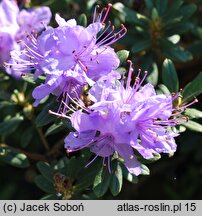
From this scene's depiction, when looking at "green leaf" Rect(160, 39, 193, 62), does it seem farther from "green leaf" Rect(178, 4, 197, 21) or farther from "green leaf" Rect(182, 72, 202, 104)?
"green leaf" Rect(182, 72, 202, 104)

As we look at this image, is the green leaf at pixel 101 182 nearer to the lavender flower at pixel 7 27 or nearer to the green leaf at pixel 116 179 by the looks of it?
the green leaf at pixel 116 179

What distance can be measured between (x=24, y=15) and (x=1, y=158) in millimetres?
833

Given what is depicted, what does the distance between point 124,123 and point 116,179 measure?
1.18 ft

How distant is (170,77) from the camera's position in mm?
2701

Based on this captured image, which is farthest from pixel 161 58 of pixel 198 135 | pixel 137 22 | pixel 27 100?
pixel 27 100

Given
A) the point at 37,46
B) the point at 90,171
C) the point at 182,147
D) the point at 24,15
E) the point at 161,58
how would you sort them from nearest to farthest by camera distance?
1. the point at 37,46
2. the point at 90,171
3. the point at 24,15
4. the point at 161,58
5. the point at 182,147

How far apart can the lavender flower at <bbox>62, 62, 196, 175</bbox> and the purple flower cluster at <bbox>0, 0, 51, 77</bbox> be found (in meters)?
0.78

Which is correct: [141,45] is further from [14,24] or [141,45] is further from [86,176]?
[86,176]

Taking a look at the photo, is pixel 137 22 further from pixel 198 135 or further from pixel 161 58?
pixel 198 135

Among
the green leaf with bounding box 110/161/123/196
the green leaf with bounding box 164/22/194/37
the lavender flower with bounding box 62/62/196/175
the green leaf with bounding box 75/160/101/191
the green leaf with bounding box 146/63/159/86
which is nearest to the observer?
the lavender flower with bounding box 62/62/196/175

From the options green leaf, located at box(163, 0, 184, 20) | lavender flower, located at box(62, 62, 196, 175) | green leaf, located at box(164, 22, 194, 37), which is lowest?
green leaf, located at box(164, 22, 194, 37)

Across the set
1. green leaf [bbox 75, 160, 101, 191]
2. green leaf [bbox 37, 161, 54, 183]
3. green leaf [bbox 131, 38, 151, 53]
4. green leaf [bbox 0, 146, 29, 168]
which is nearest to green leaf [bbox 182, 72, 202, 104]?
green leaf [bbox 131, 38, 151, 53]

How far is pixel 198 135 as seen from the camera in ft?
11.5

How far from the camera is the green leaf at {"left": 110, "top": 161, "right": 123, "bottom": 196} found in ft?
7.64
